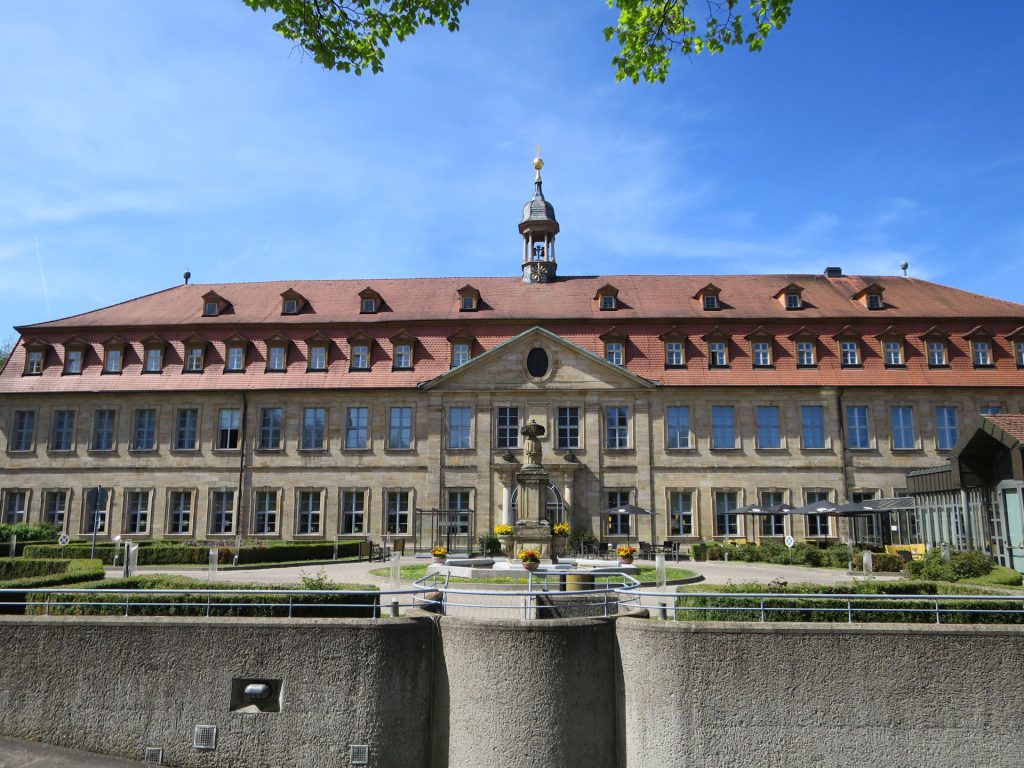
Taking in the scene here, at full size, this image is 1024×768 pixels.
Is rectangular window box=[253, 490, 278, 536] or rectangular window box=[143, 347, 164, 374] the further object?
rectangular window box=[143, 347, 164, 374]

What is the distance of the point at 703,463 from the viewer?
132 ft

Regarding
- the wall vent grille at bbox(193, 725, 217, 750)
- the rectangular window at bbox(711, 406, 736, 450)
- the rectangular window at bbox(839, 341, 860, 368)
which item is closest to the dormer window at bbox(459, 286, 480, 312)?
the rectangular window at bbox(711, 406, 736, 450)

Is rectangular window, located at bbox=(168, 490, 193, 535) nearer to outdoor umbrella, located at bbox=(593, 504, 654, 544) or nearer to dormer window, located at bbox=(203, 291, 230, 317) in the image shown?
dormer window, located at bbox=(203, 291, 230, 317)

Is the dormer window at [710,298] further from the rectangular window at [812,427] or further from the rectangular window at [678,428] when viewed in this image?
the rectangular window at [812,427]

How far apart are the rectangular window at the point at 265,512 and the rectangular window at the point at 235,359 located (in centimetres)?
701

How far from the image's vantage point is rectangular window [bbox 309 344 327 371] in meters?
42.8

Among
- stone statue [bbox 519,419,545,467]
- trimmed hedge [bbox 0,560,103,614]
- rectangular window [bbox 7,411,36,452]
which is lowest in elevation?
trimmed hedge [bbox 0,560,103,614]

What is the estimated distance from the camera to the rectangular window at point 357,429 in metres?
41.6

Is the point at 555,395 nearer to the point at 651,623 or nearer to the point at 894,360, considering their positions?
the point at 894,360

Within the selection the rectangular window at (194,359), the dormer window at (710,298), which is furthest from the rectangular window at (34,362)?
the dormer window at (710,298)

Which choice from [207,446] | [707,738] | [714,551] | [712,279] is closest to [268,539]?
[207,446]

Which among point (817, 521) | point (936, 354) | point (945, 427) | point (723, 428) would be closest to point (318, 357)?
point (723, 428)

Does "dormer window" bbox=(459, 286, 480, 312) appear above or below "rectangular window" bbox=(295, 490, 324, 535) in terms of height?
above

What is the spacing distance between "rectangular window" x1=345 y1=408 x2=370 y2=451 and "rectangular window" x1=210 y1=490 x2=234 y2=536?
6.81 metres
